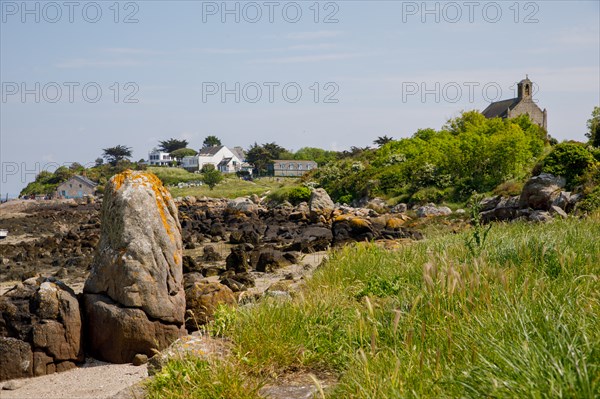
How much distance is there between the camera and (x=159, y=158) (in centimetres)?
16912

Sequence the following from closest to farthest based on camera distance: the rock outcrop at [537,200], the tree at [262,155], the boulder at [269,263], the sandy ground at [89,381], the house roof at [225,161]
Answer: the sandy ground at [89,381]
the boulder at [269,263]
the rock outcrop at [537,200]
the tree at [262,155]
the house roof at [225,161]

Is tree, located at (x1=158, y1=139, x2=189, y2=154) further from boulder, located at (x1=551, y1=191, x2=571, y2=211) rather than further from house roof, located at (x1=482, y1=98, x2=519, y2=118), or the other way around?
boulder, located at (x1=551, y1=191, x2=571, y2=211)

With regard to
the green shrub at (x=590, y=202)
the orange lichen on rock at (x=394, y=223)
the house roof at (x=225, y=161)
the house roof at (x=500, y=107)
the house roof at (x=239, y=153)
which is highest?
the house roof at (x=500, y=107)

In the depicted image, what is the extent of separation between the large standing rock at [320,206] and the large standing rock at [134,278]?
2588 centimetres

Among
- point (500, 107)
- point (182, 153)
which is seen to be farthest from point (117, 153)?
point (500, 107)

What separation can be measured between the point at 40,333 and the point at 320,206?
104 feet

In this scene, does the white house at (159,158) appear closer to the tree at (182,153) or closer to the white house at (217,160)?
the tree at (182,153)

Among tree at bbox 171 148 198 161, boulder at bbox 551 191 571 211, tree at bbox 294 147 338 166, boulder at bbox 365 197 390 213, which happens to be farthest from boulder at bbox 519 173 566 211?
tree at bbox 171 148 198 161

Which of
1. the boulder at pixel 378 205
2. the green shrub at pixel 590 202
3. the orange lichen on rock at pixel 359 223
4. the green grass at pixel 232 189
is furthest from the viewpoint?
the green grass at pixel 232 189

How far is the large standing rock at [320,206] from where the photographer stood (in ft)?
121

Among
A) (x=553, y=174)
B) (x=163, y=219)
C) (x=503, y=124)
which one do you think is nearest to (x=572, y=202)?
(x=553, y=174)

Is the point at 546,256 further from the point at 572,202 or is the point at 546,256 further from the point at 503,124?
the point at 503,124

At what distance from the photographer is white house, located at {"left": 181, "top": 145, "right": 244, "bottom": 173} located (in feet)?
471

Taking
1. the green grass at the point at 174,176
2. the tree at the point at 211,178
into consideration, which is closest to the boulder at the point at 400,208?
the tree at the point at 211,178
